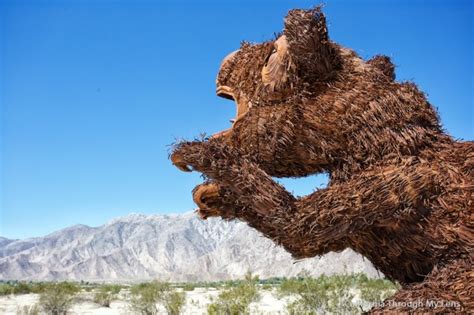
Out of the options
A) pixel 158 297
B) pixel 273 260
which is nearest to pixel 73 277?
pixel 273 260

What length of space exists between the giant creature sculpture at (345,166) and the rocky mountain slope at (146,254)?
70.5m

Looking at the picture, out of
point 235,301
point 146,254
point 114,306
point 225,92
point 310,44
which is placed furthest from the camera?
point 146,254

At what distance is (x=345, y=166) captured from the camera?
8.77 ft

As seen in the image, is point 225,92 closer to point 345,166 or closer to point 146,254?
point 345,166

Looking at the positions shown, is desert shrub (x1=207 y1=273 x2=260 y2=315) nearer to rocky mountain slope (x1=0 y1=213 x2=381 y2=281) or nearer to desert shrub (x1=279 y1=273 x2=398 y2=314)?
desert shrub (x1=279 y1=273 x2=398 y2=314)

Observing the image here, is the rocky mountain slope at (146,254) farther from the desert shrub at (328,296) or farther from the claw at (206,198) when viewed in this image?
the claw at (206,198)

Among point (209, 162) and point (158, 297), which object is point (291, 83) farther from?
point (158, 297)

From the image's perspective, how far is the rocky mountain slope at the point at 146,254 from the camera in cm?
10244

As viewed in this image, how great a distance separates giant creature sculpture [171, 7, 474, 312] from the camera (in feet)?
8.03

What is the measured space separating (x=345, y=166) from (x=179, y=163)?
97 cm

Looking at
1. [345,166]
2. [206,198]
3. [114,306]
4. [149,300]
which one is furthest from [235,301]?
[114,306]

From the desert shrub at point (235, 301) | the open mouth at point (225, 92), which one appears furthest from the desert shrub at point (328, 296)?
the open mouth at point (225, 92)

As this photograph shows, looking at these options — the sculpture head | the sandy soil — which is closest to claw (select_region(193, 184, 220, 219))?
the sculpture head

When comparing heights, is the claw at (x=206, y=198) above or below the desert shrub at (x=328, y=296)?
above
